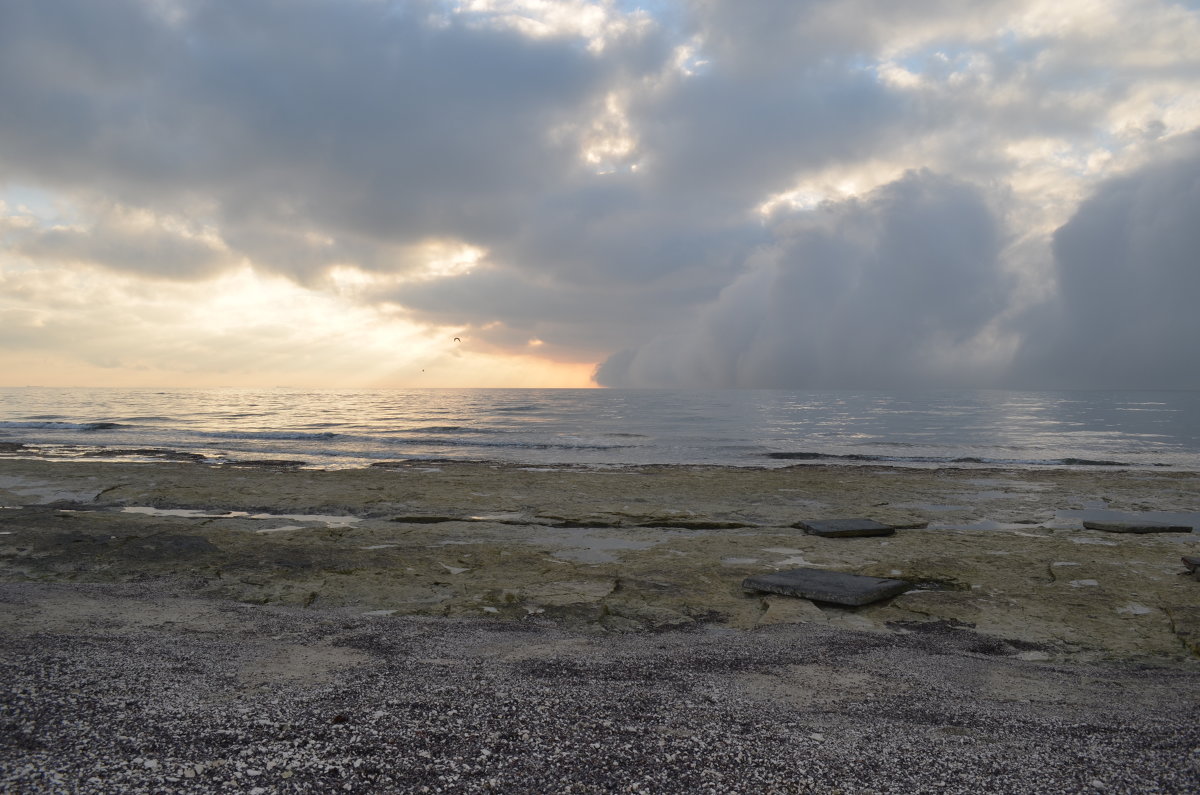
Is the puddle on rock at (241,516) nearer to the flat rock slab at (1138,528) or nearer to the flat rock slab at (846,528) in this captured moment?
the flat rock slab at (846,528)

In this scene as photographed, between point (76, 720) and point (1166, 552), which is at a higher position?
point (76, 720)

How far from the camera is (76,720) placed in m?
3.75

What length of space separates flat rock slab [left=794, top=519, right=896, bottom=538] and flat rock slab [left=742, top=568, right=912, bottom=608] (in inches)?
128

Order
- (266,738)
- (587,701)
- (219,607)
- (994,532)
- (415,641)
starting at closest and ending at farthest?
(266,738) < (587,701) < (415,641) < (219,607) < (994,532)

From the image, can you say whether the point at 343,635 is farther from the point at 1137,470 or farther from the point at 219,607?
the point at 1137,470

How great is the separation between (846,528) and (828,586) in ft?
14.1

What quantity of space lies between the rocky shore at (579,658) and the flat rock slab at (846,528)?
12.6 inches

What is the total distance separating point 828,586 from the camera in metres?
7.38

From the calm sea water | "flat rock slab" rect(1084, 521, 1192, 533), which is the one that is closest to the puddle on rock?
the calm sea water

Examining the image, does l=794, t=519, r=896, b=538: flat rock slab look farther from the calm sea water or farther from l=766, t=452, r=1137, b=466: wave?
l=766, t=452, r=1137, b=466: wave

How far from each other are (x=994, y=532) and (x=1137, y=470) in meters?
16.4

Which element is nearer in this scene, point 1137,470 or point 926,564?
point 926,564

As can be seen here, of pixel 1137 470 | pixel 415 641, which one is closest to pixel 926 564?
pixel 415 641

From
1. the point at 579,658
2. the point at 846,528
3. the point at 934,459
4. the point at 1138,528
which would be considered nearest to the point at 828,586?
the point at 579,658
